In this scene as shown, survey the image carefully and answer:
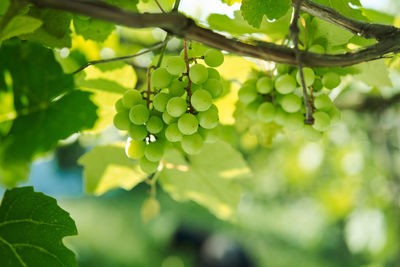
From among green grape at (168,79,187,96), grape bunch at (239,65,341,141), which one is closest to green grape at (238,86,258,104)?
grape bunch at (239,65,341,141)

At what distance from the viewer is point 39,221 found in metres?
0.39

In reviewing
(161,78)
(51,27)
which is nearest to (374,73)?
(161,78)

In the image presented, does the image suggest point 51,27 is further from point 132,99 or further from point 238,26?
point 238,26

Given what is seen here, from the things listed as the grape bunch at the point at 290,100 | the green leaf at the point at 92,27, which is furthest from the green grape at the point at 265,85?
the green leaf at the point at 92,27

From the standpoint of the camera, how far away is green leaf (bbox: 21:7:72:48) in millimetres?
391

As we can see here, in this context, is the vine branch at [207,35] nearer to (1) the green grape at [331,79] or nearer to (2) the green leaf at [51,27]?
(1) the green grape at [331,79]

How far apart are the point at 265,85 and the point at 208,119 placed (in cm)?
11

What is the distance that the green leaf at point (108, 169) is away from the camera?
→ 595mm

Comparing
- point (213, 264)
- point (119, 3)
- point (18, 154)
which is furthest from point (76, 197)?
point (119, 3)

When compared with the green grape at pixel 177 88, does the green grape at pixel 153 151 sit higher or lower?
lower

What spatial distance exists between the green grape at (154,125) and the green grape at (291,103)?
155mm

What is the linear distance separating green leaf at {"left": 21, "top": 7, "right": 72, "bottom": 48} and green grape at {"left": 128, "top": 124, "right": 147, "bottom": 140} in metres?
0.15

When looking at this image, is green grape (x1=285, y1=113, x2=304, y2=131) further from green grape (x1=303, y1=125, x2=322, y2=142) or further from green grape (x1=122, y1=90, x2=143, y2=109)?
green grape (x1=122, y1=90, x2=143, y2=109)

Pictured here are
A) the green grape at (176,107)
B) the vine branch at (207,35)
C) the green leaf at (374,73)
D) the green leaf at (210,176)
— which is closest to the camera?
the vine branch at (207,35)
